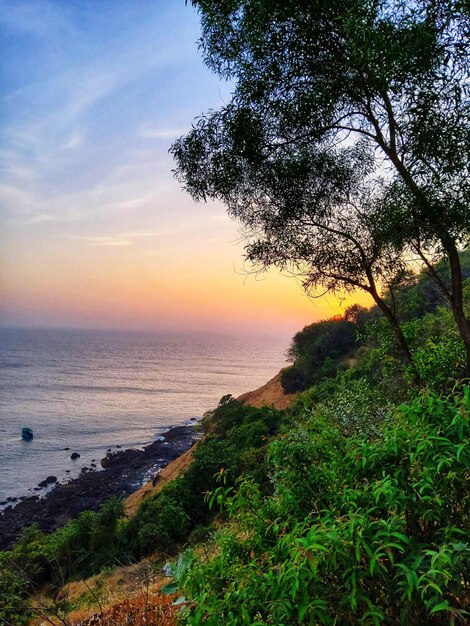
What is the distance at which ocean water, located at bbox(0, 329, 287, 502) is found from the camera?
36312 mm

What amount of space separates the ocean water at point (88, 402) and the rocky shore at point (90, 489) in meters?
2.34

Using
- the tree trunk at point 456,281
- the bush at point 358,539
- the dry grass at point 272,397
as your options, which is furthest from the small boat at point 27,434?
the bush at point 358,539

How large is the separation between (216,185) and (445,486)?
6.31m

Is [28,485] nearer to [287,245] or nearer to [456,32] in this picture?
[287,245]

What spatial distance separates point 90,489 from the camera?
96.6ft

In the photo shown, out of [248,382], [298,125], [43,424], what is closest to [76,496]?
[43,424]

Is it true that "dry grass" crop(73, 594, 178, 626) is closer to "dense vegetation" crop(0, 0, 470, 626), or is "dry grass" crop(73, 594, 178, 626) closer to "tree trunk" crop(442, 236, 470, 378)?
"dense vegetation" crop(0, 0, 470, 626)

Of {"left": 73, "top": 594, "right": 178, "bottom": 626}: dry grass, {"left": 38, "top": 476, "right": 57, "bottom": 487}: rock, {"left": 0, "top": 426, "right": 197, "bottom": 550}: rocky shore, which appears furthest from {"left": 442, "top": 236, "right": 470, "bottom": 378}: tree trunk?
{"left": 38, "top": 476, "right": 57, "bottom": 487}: rock

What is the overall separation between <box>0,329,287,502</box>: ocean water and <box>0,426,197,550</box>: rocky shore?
2338 millimetres

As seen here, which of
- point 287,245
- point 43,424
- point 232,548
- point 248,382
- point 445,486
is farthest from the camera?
point 248,382

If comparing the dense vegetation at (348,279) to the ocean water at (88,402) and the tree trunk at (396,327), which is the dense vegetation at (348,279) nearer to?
the tree trunk at (396,327)

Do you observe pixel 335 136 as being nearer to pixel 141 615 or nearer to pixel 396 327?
pixel 396 327

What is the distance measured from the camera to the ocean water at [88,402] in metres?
36.3

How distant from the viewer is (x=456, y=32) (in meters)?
5.32
